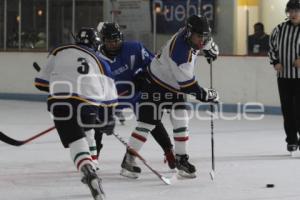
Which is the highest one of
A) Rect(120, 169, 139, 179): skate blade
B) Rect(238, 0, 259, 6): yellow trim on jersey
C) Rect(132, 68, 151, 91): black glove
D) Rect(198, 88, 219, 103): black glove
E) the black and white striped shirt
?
Rect(238, 0, 259, 6): yellow trim on jersey

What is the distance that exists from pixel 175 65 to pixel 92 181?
1.01 meters

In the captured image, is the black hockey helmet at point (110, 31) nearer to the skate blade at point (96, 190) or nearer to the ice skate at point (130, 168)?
the ice skate at point (130, 168)

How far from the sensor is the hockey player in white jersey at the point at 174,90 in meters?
4.02

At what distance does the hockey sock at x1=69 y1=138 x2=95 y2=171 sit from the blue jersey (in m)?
0.99

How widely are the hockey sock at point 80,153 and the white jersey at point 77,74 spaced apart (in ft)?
0.66

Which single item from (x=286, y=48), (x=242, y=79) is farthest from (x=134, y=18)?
(x=286, y=48)

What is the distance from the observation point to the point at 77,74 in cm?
337

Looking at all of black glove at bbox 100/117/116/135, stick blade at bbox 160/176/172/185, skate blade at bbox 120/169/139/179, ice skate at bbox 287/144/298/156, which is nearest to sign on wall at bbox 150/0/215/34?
ice skate at bbox 287/144/298/156

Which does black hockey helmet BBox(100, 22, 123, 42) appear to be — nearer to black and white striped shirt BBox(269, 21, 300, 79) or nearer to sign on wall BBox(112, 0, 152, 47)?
black and white striped shirt BBox(269, 21, 300, 79)

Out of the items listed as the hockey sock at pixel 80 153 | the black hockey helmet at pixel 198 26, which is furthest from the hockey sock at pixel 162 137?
the hockey sock at pixel 80 153

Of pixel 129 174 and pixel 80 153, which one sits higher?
pixel 80 153

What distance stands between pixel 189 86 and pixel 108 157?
120cm

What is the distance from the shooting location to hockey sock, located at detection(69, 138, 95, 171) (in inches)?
131

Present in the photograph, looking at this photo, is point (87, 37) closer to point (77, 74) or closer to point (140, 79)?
point (77, 74)
